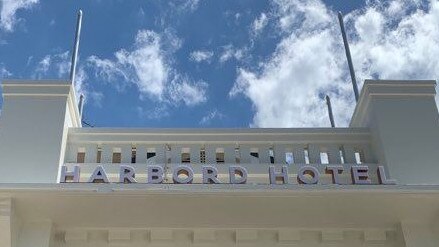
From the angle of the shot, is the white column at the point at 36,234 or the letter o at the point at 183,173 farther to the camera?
the letter o at the point at 183,173

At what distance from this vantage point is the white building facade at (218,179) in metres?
11.5

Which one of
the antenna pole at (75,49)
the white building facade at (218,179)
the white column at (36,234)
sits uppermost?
the antenna pole at (75,49)

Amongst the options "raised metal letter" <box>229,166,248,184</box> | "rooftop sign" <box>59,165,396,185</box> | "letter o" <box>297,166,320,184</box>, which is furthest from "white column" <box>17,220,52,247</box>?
"letter o" <box>297,166,320,184</box>

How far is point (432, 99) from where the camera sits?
45.4ft

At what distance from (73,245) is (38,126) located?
7.72 ft

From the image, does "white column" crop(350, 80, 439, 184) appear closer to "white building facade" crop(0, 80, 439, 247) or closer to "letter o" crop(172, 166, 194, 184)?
"white building facade" crop(0, 80, 439, 247)

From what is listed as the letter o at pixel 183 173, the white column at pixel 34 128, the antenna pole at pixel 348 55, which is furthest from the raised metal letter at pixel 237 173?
the antenna pole at pixel 348 55

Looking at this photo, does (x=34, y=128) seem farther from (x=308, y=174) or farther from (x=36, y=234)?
(x=308, y=174)

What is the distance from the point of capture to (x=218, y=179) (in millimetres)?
12695

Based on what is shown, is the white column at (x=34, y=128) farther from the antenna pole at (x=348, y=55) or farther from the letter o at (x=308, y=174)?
the antenna pole at (x=348, y=55)

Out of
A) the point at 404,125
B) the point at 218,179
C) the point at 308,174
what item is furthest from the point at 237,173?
the point at 404,125

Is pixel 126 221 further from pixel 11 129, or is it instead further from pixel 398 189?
pixel 398 189

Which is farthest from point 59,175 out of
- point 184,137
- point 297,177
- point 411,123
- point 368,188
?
point 411,123

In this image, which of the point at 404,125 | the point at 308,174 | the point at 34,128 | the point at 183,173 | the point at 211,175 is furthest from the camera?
the point at 404,125
